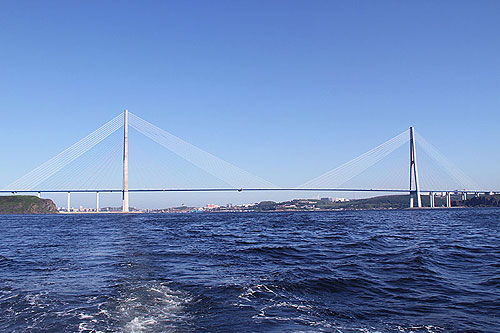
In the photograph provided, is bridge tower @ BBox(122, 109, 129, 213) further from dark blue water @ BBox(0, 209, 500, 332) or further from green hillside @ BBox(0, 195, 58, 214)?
dark blue water @ BBox(0, 209, 500, 332)

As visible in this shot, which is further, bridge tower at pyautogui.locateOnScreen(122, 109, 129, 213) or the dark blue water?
bridge tower at pyautogui.locateOnScreen(122, 109, 129, 213)

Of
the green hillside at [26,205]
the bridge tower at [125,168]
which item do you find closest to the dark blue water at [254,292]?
the bridge tower at [125,168]

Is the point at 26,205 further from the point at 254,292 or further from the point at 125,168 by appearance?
the point at 254,292

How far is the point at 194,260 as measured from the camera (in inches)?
461

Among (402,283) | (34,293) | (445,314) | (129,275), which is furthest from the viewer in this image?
(129,275)

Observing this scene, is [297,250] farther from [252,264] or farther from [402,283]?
[402,283]

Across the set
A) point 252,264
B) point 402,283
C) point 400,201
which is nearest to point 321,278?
point 402,283

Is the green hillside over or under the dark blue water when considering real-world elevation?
under

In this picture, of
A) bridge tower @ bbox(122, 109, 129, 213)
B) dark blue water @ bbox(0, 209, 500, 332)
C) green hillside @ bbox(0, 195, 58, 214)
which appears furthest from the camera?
green hillside @ bbox(0, 195, 58, 214)

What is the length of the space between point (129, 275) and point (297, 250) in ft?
22.4

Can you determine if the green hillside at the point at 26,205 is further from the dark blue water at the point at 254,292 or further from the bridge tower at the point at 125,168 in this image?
the dark blue water at the point at 254,292

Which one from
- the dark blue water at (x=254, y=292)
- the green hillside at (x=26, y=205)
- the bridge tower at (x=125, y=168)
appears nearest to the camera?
the dark blue water at (x=254, y=292)

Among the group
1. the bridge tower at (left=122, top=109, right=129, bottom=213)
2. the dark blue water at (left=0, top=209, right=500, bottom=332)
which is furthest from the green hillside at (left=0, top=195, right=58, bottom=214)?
the dark blue water at (left=0, top=209, right=500, bottom=332)

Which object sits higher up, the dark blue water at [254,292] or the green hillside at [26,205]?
the dark blue water at [254,292]
